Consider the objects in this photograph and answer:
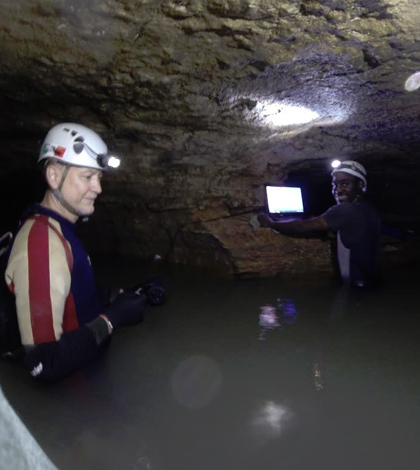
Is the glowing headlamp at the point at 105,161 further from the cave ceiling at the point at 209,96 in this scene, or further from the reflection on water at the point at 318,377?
the reflection on water at the point at 318,377

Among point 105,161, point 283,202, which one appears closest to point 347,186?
point 283,202

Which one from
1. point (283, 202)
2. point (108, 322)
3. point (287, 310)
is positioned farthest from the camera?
point (283, 202)

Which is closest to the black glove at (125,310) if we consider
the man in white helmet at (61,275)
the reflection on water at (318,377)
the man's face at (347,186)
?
the man in white helmet at (61,275)

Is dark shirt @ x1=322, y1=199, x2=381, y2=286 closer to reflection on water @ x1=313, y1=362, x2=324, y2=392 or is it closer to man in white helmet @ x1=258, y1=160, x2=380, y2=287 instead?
man in white helmet @ x1=258, y1=160, x2=380, y2=287

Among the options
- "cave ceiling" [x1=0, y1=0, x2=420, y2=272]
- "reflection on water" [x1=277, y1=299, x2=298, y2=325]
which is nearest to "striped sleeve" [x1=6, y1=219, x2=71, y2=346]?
"cave ceiling" [x1=0, y1=0, x2=420, y2=272]

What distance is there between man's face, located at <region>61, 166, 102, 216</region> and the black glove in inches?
24.4

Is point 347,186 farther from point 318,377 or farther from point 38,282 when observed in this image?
point 38,282

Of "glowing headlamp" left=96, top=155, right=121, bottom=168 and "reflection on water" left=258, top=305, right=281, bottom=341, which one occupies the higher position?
"glowing headlamp" left=96, top=155, right=121, bottom=168

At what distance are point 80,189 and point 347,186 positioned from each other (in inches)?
143

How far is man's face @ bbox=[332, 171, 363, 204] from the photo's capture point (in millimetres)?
4996

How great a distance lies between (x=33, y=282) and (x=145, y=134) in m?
2.93

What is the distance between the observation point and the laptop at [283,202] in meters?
5.30

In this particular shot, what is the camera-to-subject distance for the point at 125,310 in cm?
249

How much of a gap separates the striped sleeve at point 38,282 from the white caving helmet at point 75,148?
1.88 feet
